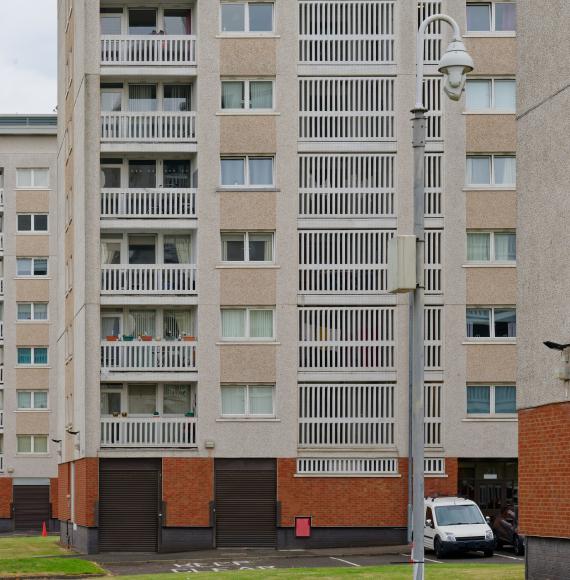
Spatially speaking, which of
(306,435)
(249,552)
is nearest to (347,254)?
(306,435)

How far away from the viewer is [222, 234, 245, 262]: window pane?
153ft

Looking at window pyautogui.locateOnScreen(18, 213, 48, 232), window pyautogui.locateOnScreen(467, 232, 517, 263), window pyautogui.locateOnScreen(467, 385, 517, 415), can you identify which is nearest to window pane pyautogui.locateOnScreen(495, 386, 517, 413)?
window pyautogui.locateOnScreen(467, 385, 517, 415)

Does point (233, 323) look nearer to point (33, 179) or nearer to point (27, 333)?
A: point (27, 333)

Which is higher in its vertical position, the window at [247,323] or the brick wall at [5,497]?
the window at [247,323]

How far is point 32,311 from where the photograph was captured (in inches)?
3034

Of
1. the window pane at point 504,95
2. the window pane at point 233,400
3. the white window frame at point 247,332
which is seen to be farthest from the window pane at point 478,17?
the window pane at point 233,400

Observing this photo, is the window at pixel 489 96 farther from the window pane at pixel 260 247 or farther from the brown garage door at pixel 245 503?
the brown garage door at pixel 245 503

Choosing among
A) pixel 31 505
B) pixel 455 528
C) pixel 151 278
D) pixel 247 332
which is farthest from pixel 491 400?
pixel 31 505

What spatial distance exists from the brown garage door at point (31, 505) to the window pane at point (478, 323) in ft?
124

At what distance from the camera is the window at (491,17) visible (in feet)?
153

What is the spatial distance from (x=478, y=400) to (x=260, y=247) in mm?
8600

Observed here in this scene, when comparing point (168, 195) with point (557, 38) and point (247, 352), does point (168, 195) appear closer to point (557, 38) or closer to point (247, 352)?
point (247, 352)

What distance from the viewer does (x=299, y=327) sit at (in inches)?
1822

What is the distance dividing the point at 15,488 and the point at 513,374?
129ft
